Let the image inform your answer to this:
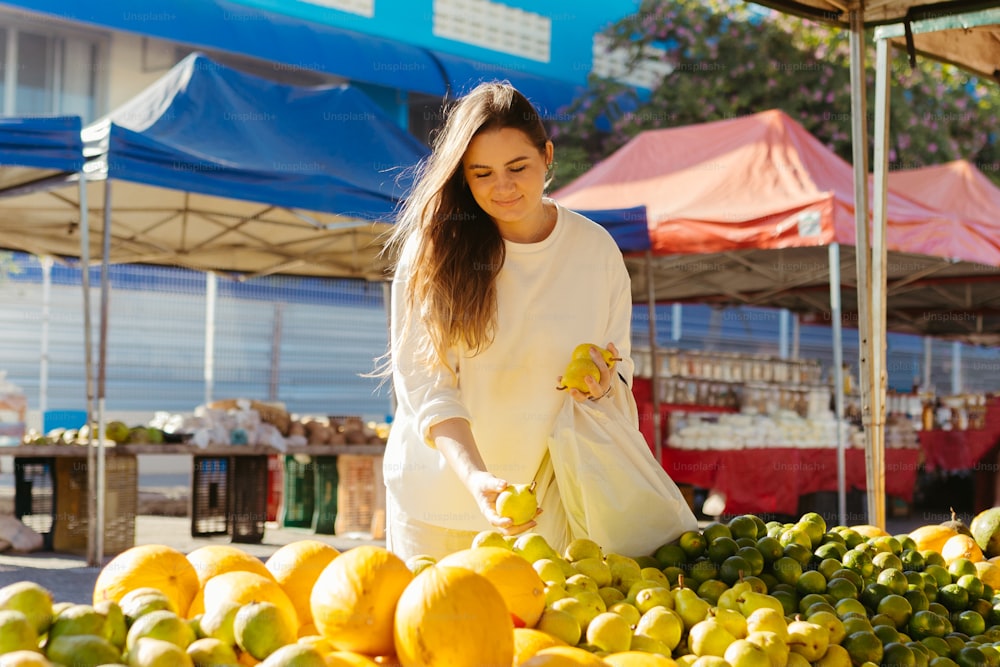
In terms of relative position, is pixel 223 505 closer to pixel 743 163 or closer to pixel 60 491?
pixel 60 491

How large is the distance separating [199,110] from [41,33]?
20.2 feet

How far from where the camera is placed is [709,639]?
1.97 m

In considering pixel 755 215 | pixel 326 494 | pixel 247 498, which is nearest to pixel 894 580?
pixel 755 215

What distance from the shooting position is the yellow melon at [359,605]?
1.65 metres

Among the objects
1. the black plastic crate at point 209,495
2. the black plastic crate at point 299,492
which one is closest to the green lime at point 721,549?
the black plastic crate at point 209,495

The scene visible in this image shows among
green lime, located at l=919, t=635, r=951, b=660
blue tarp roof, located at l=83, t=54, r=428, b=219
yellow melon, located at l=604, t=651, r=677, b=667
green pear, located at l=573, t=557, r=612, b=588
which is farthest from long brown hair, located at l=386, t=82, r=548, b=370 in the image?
blue tarp roof, located at l=83, t=54, r=428, b=219

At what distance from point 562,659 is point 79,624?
28.3 inches

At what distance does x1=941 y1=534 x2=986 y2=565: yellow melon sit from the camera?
3023 millimetres

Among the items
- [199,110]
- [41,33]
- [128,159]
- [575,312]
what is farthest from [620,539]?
[41,33]

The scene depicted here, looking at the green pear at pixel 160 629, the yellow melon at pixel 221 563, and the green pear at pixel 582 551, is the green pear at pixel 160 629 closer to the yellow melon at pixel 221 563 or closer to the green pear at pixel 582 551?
the yellow melon at pixel 221 563

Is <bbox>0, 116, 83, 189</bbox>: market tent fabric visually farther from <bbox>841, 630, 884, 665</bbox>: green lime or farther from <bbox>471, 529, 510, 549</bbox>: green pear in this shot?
<bbox>841, 630, 884, 665</bbox>: green lime

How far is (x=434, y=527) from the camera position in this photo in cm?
271

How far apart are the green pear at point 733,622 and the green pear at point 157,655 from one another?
1.04 metres

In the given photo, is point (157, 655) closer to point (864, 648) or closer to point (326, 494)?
point (864, 648)
